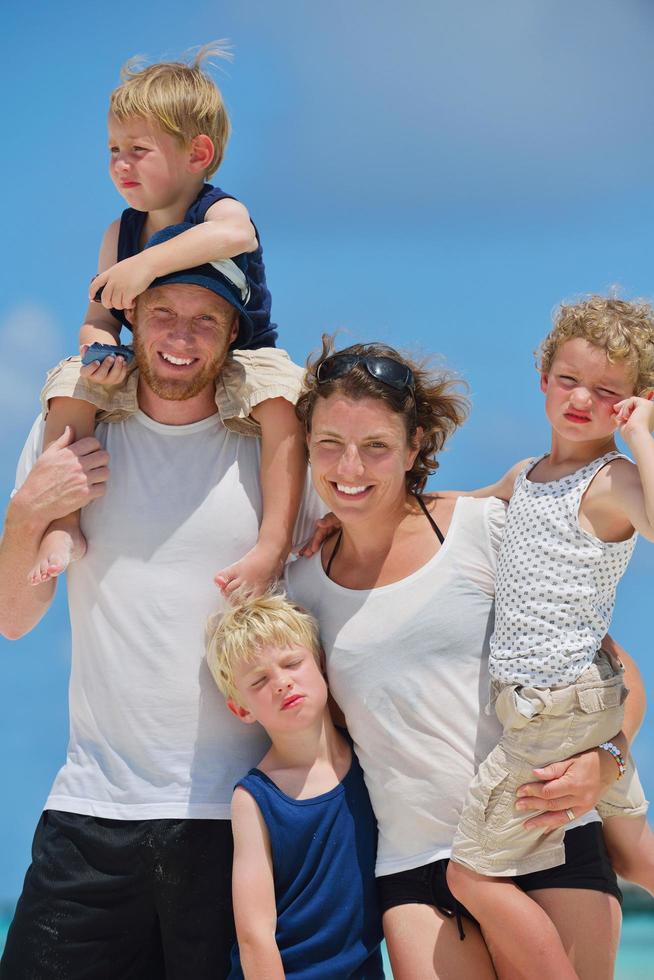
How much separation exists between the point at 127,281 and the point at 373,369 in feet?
2.38

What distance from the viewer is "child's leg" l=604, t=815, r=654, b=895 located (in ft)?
9.31

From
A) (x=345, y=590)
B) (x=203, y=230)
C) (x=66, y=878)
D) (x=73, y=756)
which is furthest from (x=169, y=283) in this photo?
(x=66, y=878)

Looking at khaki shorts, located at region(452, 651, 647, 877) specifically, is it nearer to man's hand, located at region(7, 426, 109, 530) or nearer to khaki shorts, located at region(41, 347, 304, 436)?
khaki shorts, located at region(41, 347, 304, 436)

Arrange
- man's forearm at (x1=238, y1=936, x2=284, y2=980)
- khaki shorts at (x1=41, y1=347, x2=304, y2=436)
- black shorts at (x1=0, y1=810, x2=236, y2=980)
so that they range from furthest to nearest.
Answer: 1. khaki shorts at (x1=41, y1=347, x2=304, y2=436)
2. black shorts at (x1=0, y1=810, x2=236, y2=980)
3. man's forearm at (x1=238, y1=936, x2=284, y2=980)

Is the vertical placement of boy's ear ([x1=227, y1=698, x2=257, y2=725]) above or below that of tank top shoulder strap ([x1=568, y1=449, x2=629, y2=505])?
below

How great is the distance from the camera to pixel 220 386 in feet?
10.6

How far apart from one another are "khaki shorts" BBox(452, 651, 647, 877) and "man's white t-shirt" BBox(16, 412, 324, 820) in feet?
2.32

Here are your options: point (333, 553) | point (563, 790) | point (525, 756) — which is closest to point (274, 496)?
point (333, 553)

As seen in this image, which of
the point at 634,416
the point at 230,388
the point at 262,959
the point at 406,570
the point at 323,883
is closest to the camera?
the point at 634,416

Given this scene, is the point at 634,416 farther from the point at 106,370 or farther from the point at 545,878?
the point at 106,370

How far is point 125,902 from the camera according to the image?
9.87 ft

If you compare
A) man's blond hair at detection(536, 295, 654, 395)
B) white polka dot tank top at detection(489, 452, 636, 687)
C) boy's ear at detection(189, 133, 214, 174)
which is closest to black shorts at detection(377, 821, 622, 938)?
white polka dot tank top at detection(489, 452, 636, 687)

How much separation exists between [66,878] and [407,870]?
3.06 ft

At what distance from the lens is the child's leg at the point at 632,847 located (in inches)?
112
